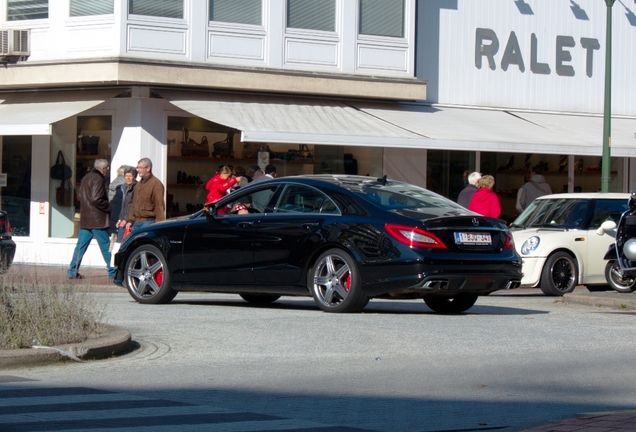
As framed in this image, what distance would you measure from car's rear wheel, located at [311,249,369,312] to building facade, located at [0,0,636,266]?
8.04 meters

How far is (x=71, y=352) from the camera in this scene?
9688 mm

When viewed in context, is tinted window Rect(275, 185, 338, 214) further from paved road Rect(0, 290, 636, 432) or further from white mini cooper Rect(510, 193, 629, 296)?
white mini cooper Rect(510, 193, 629, 296)

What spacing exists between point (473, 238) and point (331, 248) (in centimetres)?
154

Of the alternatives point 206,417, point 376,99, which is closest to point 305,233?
point 206,417

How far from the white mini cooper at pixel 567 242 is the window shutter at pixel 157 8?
7825 millimetres

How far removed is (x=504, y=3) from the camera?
92.7 feet

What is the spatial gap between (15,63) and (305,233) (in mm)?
11857

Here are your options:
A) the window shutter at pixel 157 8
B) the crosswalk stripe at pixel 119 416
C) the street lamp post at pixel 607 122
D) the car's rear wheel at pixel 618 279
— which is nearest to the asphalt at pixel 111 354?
the crosswalk stripe at pixel 119 416

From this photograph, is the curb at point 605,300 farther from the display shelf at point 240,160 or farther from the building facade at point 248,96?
the display shelf at point 240,160

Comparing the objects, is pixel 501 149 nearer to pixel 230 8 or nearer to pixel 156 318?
pixel 230 8

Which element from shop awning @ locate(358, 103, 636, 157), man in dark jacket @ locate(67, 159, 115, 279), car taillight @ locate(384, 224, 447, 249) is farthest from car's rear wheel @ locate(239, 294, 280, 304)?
shop awning @ locate(358, 103, 636, 157)

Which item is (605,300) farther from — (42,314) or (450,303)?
(42,314)

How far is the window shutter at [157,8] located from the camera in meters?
22.6

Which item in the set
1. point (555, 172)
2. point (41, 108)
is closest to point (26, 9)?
point (41, 108)
